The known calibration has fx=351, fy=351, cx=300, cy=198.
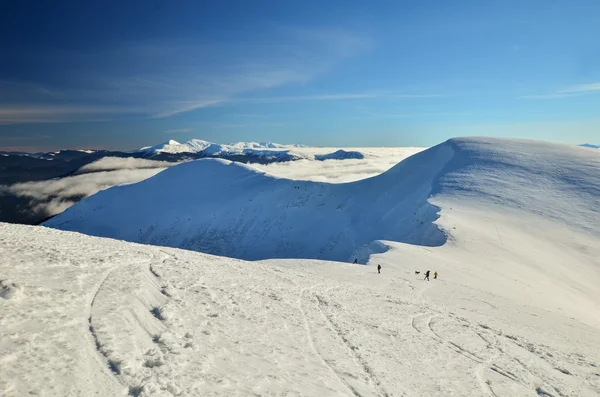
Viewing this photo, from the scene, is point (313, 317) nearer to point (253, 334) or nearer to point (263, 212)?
point (253, 334)

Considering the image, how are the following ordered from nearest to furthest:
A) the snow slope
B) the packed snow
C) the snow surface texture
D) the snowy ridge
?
the snow surface texture
the packed snow
the snow slope
the snowy ridge

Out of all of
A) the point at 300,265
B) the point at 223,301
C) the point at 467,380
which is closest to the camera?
the point at 467,380

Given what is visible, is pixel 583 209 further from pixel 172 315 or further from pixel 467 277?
pixel 172 315

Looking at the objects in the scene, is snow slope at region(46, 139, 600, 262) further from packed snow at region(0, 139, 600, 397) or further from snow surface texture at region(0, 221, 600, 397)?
snow surface texture at region(0, 221, 600, 397)

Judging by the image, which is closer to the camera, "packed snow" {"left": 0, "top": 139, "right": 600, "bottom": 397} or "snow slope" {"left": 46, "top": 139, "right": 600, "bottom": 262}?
"packed snow" {"left": 0, "top": 139, "right": 600, "bottom": 397}

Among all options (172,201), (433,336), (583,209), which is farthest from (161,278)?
(172,201)

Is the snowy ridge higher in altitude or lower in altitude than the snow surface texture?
lower

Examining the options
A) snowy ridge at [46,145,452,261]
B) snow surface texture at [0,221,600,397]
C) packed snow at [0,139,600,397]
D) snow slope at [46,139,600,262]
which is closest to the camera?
snow surface texture at [0,221,600,397]

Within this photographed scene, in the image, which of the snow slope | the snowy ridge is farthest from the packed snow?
the snowy ridge
